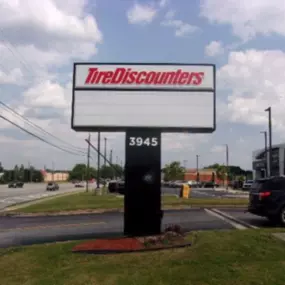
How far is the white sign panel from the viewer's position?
1088 cm

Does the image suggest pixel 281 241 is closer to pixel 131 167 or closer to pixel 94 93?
pixel 131 167

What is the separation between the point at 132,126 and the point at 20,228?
20.7ft

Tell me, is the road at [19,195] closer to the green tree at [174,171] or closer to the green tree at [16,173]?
the green tree at [174,171]

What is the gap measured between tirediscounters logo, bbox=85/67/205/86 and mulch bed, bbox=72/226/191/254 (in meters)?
3.83

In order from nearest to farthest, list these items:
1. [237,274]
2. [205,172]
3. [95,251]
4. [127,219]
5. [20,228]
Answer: [237,274] < [95,251] < [127,219] < [20,228] < [205,172]

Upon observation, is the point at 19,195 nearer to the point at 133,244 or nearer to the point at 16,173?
the point at 133,244

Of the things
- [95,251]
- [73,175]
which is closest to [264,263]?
[95,251]

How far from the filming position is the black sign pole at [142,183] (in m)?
10.7

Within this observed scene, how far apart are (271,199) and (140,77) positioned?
587 centimetres

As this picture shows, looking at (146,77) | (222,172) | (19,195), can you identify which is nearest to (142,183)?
(146,77)

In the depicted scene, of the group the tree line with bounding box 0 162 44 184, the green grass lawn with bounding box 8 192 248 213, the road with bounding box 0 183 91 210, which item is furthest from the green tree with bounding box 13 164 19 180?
the green grass lawn with bounding box 8 192 248 213

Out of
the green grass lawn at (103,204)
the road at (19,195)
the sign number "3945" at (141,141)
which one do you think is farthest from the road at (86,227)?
the road at (19,195)

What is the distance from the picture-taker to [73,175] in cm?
19762

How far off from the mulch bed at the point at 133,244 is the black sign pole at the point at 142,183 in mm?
798
